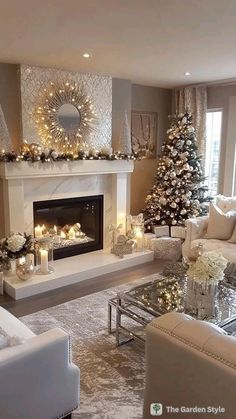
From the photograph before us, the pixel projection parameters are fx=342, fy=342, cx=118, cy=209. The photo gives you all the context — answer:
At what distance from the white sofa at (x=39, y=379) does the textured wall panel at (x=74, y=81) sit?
3160 mm

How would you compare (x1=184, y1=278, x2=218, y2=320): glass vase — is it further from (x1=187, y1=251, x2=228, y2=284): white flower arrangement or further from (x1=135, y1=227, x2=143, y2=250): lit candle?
(x1=135, y1=227, x2=143, y2=250): lit candle

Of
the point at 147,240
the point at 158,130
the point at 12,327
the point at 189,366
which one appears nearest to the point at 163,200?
the point at 147,240

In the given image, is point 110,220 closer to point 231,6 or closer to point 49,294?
point 49,294

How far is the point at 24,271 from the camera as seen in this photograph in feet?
13.2

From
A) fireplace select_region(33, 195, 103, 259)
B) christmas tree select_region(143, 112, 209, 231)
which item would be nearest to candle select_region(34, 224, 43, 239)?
fireplace select_region(33, 195, 103, 259)

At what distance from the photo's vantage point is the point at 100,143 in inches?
204

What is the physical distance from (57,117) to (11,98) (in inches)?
24.8

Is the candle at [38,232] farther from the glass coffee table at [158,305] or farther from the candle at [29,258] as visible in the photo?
the glass coffee table at [158,305]

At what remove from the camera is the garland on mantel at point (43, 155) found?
13.7 feet

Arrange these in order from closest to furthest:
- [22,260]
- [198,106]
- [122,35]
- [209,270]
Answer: [209,270], [122,35], [22,260], [198,106]

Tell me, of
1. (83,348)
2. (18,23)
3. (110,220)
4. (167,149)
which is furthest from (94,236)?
(18,23)

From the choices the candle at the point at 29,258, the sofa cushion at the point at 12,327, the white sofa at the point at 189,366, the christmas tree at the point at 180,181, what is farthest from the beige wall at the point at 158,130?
the white sofa at the point at 189,366

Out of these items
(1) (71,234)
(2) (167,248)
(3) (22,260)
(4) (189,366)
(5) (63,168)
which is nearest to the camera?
(4) (189,366)

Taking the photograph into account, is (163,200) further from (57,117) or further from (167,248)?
(57,117)
